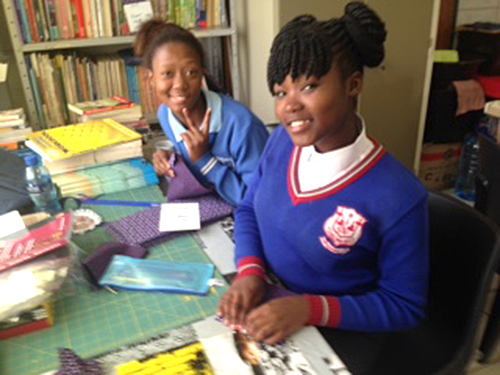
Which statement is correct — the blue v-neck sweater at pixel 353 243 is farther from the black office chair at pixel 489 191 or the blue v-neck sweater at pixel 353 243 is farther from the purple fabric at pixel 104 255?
the black office chair at pixel 489 191

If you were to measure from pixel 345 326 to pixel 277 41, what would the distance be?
0.56 meters

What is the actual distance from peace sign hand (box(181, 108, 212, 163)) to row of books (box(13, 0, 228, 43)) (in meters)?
0.97

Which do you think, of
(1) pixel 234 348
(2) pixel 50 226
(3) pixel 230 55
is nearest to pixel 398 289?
(1) pixel 234 348

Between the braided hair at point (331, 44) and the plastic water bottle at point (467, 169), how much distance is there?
2478mm

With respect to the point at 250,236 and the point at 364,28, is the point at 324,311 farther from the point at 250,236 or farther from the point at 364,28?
the point at 364,28

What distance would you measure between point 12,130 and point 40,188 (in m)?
0.54

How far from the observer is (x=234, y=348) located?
71 centimetres

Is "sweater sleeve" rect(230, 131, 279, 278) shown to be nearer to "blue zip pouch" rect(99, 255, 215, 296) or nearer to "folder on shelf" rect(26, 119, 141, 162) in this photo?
"blue zip pouch" rect(99, 255, 215, 296)

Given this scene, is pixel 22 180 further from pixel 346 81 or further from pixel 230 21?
pixel 230 21

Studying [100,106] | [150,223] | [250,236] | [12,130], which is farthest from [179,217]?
[12,130]

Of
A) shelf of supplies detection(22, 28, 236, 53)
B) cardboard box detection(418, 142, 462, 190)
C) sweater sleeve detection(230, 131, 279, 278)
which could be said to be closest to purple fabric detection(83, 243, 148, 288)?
sweater sleeve detection(230, 131, 279, 278)

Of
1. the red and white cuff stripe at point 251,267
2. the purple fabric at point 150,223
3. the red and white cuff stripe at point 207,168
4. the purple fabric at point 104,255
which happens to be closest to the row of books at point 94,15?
the red and white cuff stripe at point 207,168

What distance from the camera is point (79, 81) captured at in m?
2.12

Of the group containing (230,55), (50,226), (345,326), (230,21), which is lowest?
(345,326)
